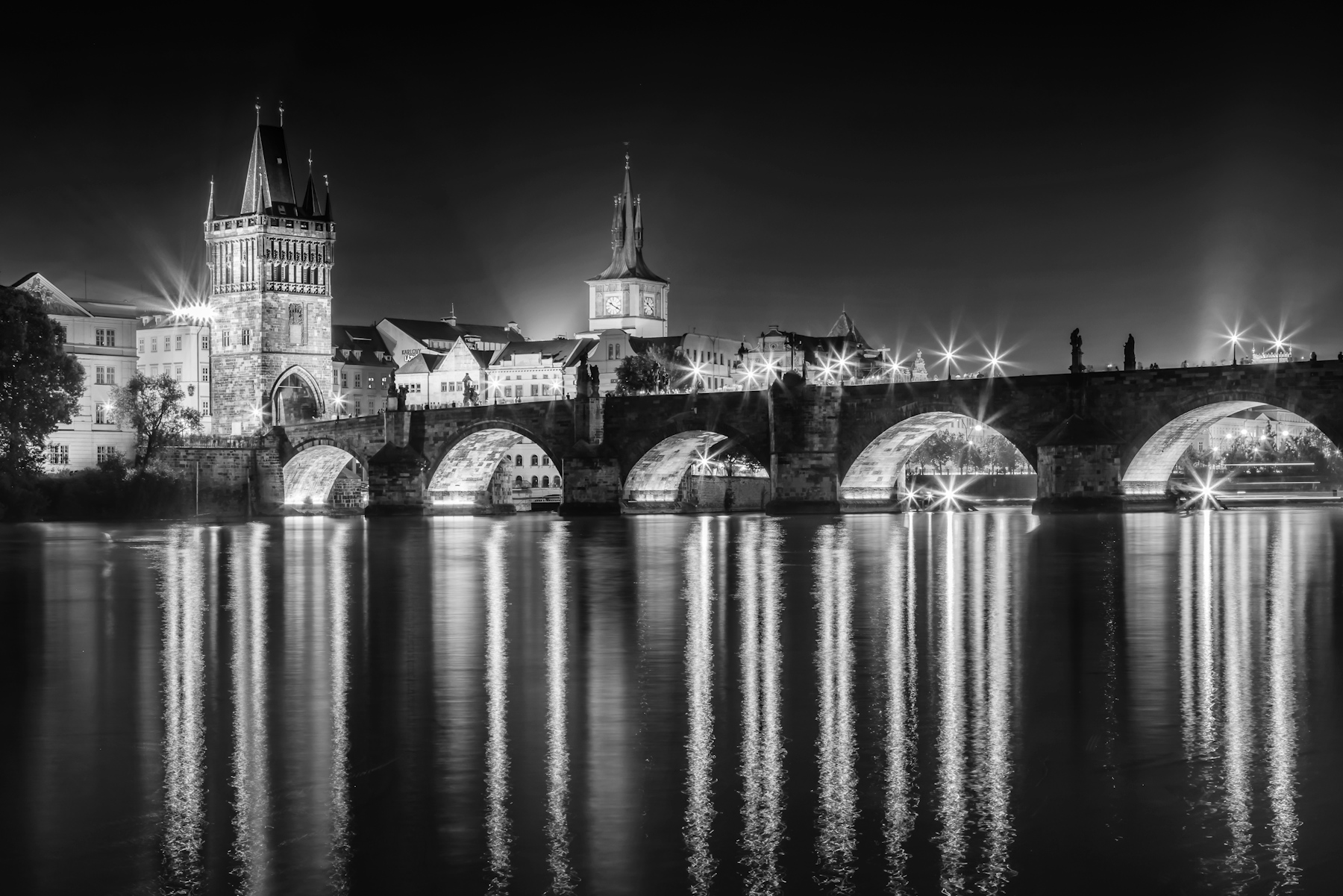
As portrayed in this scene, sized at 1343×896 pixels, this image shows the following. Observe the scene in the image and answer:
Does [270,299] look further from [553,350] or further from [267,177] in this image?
[553,350]

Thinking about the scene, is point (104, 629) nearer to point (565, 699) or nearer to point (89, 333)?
point (565, 699)

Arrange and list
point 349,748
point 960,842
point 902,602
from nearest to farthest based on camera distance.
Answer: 1. point 960,842
2. point 349,748
3. point 902,602

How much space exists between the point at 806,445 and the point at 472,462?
24.7 meters

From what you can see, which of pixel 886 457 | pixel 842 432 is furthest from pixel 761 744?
pixel 886 457

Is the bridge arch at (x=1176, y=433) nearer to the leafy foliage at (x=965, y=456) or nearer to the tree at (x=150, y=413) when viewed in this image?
the tree at (x=150, y=413)

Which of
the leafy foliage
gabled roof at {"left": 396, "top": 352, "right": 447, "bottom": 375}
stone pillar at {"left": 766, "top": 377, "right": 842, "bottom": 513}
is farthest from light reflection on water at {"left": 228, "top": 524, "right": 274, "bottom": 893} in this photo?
gabled roof at {"left": 396, "top": 352, "right": 447, "bottom": 375}

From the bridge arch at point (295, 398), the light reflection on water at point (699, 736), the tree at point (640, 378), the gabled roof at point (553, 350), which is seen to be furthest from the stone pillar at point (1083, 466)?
the gabled roof at point (553, 350)

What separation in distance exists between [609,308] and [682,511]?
3422 inches

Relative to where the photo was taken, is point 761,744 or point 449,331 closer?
point 761,744

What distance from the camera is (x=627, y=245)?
160 metres

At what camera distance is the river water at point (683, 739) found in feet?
35.2

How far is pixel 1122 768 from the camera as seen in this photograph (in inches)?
519

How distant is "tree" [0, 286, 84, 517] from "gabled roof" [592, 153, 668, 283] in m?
95.7

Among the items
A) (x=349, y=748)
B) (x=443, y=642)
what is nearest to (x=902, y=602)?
(x=443, y=642)
